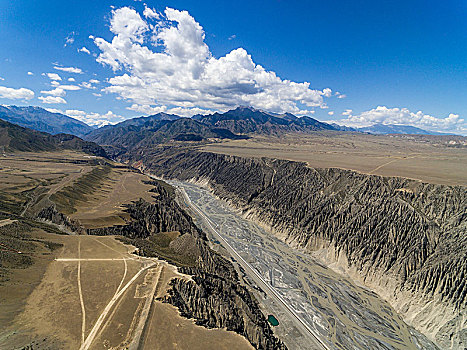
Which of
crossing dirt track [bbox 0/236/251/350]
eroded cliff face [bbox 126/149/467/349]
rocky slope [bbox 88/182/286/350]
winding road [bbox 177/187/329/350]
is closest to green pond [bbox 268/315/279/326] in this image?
rocky slope [bbox 88/182/286/350]

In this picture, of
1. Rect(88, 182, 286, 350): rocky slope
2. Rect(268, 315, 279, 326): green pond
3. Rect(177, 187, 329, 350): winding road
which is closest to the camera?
Rect(88, 182, 286, 350): rocky slope

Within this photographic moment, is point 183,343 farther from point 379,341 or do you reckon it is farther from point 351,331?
point 379,341

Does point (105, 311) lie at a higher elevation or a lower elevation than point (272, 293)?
higher

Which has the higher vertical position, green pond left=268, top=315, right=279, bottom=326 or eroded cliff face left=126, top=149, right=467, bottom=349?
eroded cliff face left=126, top=149, right=467, bottom=349

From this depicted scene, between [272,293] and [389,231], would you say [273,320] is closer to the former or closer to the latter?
[272,293]

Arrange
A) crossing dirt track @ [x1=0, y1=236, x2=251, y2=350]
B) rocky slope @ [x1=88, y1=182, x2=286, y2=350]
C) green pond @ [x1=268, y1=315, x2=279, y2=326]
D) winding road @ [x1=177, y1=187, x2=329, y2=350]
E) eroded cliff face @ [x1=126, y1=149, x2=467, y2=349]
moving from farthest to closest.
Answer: green pond @ [x1=268, y1=315, x2=279, y2=326] < eroded cliff face @ [x1=126, y1=149, x2=467, y2=349] < winding road @ [x1=177, y1=187, x2=329, y2=350] < rocky slope @ [x1=88, y1=182, x2=286, y2=350] < crossing dirt track @ [x1=0, y1=236, x2=251, y2=350]

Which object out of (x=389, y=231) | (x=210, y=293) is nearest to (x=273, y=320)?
(x=210, y=293)

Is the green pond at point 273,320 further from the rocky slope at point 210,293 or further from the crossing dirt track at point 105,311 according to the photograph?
the crossing dirt track at point 105,311

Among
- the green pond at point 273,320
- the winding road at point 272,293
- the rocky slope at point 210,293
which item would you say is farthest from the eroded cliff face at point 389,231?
the rocky slope at point 210,293

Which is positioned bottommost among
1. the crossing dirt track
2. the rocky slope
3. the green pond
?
the green pond

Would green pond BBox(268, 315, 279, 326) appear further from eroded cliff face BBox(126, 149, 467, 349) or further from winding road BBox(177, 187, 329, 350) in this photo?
eroded cliff face BBox(126, 149, 467, 349)
